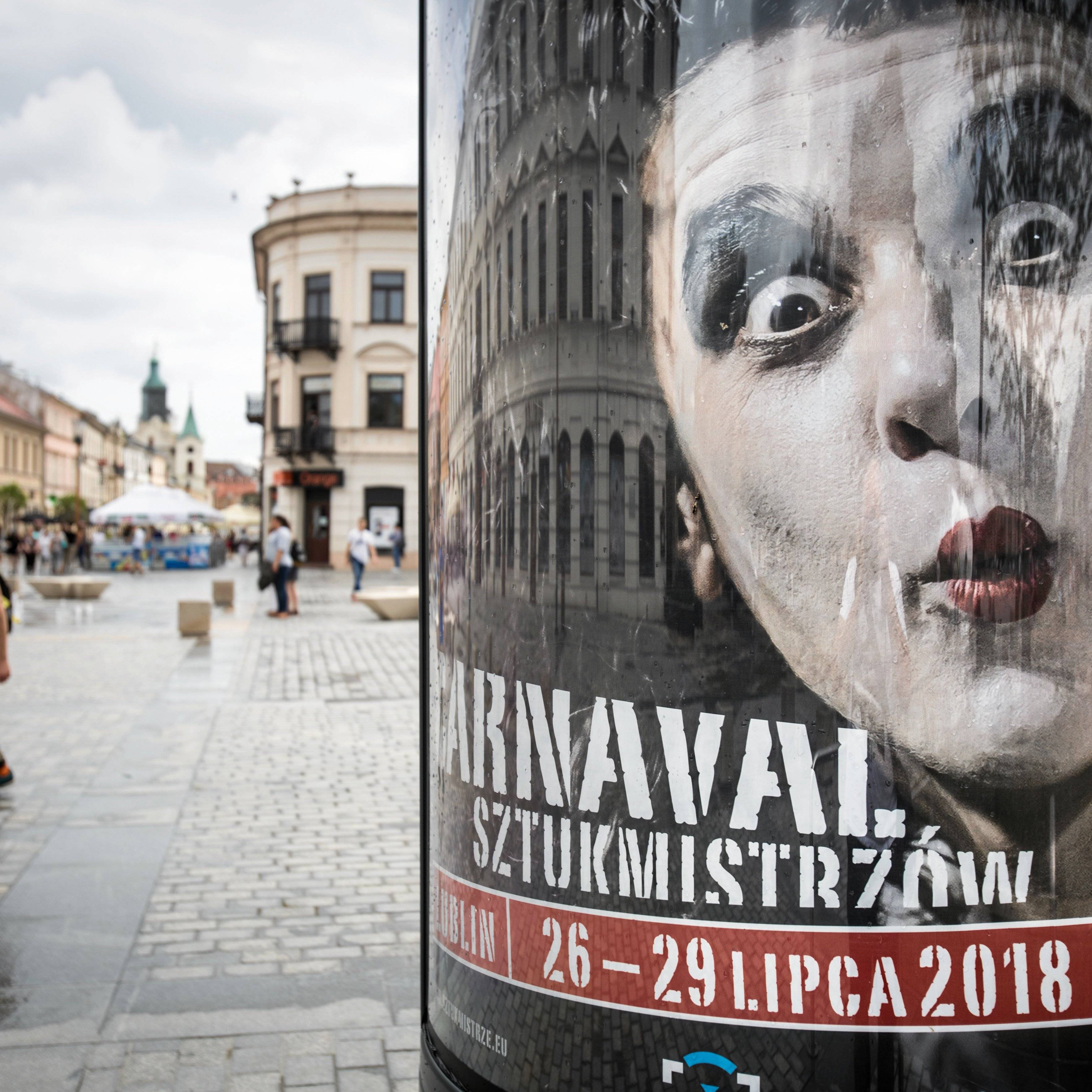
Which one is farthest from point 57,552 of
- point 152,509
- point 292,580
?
point 292,580

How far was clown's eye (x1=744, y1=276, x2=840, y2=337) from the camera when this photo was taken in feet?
5.99

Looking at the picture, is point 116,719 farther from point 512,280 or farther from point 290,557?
point 290,557

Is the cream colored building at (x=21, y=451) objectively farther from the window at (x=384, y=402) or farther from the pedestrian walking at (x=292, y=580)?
the pedestrian walking at (x=292, y=580)

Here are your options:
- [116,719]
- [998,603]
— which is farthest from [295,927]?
[116,719]

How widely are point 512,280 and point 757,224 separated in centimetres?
48

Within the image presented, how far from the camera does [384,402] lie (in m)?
45.4

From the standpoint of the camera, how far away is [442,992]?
7.86ft

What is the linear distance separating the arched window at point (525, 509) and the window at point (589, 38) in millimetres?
631

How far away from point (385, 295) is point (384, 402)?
4.11 metres

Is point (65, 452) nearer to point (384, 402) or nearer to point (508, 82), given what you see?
point (384, 402)

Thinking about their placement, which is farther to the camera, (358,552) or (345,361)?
(345,361)

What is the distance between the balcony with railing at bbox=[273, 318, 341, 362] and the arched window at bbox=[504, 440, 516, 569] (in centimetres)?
4392

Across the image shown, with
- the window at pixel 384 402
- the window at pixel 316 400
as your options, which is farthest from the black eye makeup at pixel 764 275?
the window at pixel 316 400

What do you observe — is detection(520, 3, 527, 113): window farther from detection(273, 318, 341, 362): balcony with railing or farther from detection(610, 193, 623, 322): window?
detection(273, 318, 341, 362): balcony with railing
